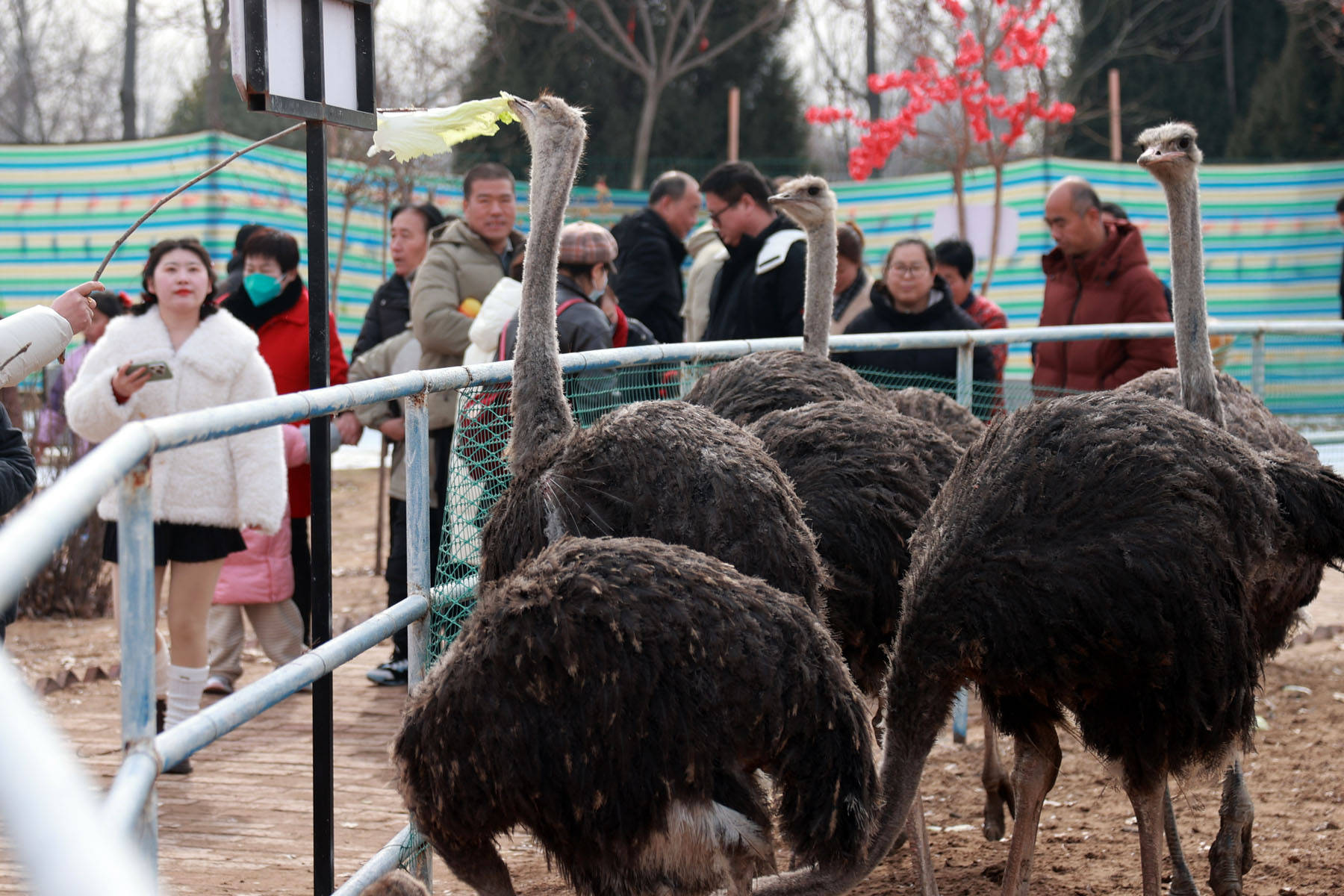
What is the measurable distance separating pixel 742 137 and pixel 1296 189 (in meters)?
7.96

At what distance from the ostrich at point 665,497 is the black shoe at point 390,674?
2.57 meters

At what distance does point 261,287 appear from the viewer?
5.96m

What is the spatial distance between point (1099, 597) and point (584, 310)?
254 centimetres

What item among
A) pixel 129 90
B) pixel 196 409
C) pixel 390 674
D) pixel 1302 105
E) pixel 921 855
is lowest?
pixel 390 674

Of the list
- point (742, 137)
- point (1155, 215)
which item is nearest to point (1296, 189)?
point (1155, 215)

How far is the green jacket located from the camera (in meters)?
5.71

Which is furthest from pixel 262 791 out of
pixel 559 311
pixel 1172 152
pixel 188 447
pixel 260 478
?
pixel 1172 152

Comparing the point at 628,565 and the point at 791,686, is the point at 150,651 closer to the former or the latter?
the point at 628,565

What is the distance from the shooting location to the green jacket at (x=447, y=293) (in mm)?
5711

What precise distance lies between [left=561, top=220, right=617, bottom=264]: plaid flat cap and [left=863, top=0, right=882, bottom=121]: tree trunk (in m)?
14.6

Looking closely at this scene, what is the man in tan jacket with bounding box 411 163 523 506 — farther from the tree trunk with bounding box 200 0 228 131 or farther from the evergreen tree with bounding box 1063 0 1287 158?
the evergreen tree with bounding box 1063 0 1287 158

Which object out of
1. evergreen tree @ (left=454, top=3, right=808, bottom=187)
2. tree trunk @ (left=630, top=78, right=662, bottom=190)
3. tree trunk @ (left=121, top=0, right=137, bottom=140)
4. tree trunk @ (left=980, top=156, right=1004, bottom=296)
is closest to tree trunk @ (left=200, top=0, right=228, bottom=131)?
tree trunk @ (left=121, top=0, right=137, bottom=140)

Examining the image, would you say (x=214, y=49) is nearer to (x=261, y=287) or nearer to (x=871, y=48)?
(x=871, y=48)

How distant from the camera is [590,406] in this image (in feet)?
15.0
